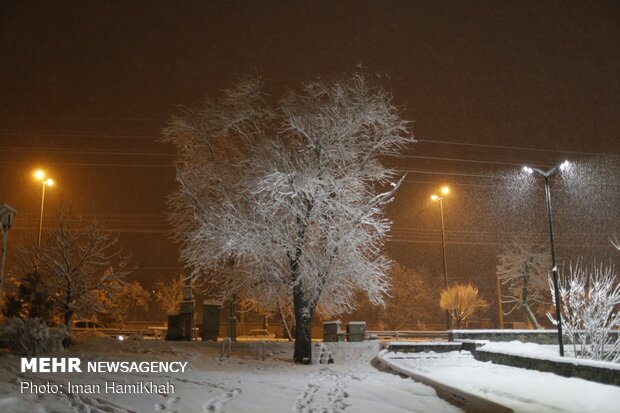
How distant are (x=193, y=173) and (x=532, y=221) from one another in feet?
103

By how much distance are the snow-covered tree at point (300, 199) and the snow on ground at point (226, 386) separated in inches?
112

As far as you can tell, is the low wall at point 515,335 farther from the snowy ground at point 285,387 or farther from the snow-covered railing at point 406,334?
the snow-covered railing at point 406,334

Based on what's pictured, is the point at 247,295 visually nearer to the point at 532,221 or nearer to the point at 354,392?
the point at 354,392

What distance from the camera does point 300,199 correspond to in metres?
21.7

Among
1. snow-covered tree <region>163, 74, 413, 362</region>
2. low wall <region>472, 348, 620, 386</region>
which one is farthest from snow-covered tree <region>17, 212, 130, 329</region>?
low wall <region>472, 348, 620, 386</region>

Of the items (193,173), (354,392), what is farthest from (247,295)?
(354,392)

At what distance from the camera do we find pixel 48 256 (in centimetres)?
2417

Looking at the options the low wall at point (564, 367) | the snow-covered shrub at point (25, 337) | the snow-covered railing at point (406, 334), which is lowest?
the snow-covered railing at point (406, 334)

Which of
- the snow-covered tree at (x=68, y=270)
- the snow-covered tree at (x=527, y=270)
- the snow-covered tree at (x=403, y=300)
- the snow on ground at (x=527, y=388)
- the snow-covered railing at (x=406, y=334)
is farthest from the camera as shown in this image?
the snow-covered tree at (x=403, y=300)

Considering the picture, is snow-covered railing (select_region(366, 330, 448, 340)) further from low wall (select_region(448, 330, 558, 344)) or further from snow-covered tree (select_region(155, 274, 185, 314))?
snow-covered tree (select_region(155, 274, 185, 314))

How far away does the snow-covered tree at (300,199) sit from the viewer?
2128cm

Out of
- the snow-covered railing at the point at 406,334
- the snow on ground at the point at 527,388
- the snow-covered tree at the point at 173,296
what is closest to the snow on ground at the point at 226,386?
the snow on ground at the point at 527,388

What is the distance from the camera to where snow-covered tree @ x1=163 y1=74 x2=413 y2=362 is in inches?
838

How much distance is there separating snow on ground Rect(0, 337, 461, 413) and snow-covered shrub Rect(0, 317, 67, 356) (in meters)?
0.61
